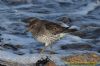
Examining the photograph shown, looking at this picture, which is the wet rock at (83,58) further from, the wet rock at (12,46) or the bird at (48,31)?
the wet rock at (12,46)

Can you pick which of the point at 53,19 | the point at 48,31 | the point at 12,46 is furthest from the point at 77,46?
the point at 53,19

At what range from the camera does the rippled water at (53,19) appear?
9.35 m

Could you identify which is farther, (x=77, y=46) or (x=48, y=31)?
(x=77, y=46)

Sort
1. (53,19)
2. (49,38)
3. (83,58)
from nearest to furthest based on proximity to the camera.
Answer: (83,58) < (49,38) < (53,19)

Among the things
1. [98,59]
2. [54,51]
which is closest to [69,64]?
[98,59]

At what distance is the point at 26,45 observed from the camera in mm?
9445

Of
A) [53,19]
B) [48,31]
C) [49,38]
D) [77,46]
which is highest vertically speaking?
[48,31]

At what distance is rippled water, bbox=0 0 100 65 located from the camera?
9.35 meters

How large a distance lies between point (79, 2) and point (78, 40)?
21.7 feet

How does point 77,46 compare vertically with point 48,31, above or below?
below

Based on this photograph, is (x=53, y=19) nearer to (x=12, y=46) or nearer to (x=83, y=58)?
(x=12, y=46)

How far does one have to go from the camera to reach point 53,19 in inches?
507

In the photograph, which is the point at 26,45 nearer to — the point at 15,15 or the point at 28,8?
the point at 15,15

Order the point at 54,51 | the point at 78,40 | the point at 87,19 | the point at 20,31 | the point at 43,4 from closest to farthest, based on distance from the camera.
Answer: the point at 54,51 < the point at 78,40 < the point at 20,31 < the point at 87,19 < the point at 43,4
